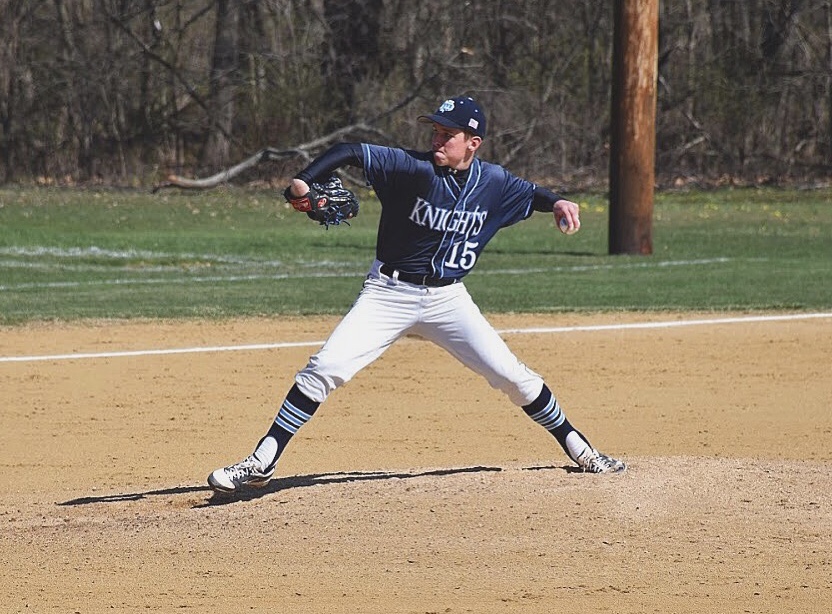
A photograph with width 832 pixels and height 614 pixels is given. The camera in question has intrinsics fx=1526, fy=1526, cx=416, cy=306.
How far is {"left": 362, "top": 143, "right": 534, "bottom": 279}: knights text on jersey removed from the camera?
6957 millimetres

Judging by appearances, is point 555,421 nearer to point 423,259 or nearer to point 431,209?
point 423,259

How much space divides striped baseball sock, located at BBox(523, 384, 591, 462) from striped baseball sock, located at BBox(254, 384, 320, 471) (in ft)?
3.68

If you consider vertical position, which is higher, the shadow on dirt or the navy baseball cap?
the navy baseball cap

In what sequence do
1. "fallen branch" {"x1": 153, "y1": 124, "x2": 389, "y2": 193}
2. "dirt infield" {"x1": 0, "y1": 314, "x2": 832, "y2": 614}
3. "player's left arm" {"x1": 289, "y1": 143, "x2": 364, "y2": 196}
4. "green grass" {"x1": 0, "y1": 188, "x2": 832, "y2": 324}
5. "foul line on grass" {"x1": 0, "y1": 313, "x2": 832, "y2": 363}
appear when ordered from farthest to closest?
"fallen branch" {"x1": 153, "y1": 124, "x2": 389, "y2": 193} → "green grass" {"x1": 0, "y1": 188, "x2": 832, "y2": 324} → "foul line on grass" {"x1": 0, "y1": 313, "x2": 832, "y2": 363} → "player's left arm" {"x1": 289, "y1": 143, "x2": 364, "y2": 196} → "dirt infield" {"x1": 0, "y1": 314, "x2": 832, "y2": 614}

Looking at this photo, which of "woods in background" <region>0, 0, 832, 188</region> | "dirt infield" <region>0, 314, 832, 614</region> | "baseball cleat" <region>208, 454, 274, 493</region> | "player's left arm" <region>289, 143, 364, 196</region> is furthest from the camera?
"woods in background" <region>0, 0, 832, 188</region>

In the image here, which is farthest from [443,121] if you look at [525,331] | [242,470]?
[525,331]

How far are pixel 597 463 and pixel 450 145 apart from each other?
70.1 inches

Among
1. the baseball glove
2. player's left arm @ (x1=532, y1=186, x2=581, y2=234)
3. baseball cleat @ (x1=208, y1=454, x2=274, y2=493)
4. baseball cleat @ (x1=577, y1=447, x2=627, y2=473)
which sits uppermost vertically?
the baseball glove

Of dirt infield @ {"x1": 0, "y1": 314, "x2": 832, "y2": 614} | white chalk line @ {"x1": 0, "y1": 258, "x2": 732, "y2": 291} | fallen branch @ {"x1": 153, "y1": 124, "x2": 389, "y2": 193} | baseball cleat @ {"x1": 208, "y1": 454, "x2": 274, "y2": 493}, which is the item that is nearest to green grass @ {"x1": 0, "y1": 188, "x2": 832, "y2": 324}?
white chalk line @ {"x1": 0, "y1": 258, "x2": 732, "y2": 291}

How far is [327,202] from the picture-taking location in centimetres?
681

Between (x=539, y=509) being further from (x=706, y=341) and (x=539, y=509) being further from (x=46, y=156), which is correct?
(x=46, y=156)

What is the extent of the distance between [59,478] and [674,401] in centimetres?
438

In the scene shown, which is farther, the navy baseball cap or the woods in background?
the woods in background

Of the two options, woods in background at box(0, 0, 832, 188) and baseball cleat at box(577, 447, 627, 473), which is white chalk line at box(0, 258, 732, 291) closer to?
baseball cleat at box(577, 447, 627, 473)
